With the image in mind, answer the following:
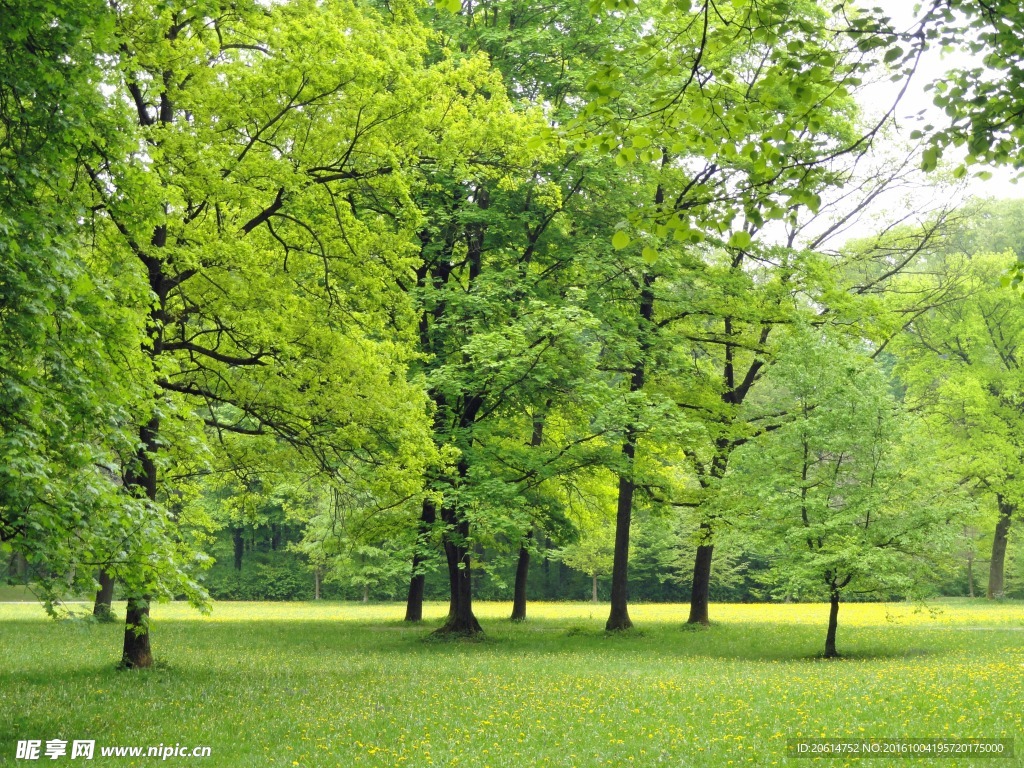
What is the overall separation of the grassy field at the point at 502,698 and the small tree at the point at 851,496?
1.84 meters

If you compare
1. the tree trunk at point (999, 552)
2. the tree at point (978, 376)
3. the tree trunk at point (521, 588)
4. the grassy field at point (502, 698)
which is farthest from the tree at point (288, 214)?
the tree trunk at point (999, 552)

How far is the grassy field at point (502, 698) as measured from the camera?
32.6 ft

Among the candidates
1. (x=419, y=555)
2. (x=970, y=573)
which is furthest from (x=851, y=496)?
(x=970, y=573)

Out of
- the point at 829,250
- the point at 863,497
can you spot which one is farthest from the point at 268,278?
the point at 829,250

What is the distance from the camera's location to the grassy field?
32.6ft

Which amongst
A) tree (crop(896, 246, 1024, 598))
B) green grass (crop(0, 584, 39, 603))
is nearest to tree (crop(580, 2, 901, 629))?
tree (crop(896, 246, 1024, 598))

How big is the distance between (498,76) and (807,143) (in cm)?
1409

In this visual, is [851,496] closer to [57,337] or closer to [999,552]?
[57,337]

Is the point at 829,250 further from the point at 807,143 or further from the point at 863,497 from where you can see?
the point at 807,143

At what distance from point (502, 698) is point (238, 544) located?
2235 inches

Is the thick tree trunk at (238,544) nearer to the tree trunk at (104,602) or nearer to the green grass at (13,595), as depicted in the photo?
the green grass at (13,595)

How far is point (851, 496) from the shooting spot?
764 inches

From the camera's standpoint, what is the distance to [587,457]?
73.6 ft

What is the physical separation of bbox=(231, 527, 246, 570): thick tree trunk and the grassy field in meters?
42.7
